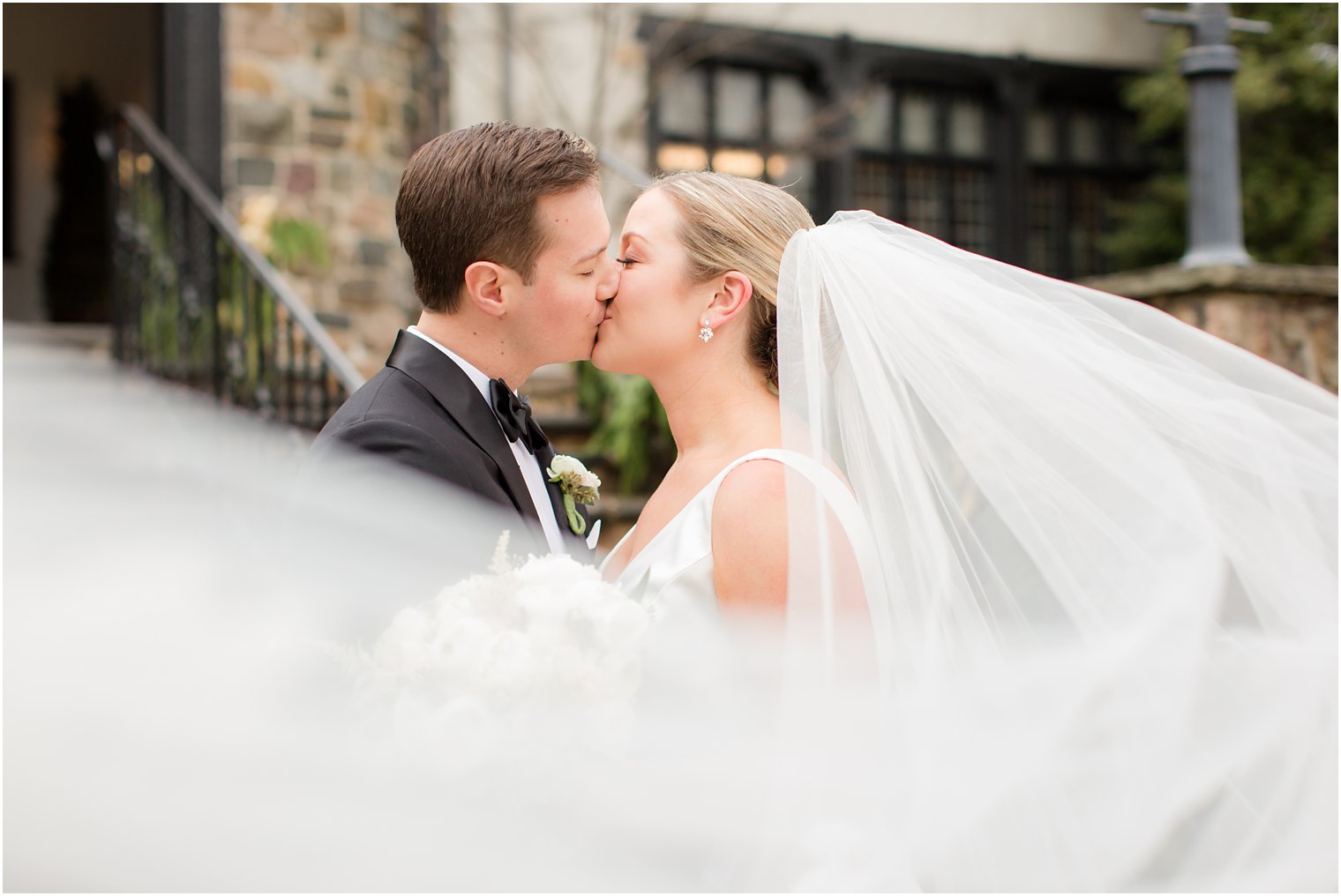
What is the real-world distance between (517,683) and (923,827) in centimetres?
73

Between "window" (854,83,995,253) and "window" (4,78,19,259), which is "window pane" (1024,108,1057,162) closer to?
"window" (854,83,995,253)

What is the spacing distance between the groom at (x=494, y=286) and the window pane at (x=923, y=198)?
841 centimetres

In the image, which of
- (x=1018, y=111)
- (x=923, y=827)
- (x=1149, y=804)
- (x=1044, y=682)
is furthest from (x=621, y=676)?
(x=1018, y=111)

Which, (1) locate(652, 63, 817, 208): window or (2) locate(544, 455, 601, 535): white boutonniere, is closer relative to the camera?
(2) locate(544, 455, 601, 535): white boutonniere

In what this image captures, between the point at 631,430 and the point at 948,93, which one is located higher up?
the point at 948,93

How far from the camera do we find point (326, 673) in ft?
5.22

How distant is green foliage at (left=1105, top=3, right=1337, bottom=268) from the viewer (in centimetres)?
893

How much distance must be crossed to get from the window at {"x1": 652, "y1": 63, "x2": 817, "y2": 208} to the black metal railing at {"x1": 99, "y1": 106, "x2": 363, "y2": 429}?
3871mm

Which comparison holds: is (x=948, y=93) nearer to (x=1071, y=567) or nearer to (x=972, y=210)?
(x=972, y=210)

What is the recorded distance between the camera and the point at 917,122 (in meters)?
10.3

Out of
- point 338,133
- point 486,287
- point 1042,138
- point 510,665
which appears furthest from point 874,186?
point 510,665

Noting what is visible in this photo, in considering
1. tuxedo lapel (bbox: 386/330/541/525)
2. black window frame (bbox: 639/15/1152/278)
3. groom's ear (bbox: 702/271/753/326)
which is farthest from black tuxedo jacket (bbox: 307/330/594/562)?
black window frame (bbox: 639/15/1152/278)

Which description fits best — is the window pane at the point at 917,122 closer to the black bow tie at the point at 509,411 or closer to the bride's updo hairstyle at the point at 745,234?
the bride's updo hairstyle at the point at 745,234

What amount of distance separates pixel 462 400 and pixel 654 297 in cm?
46
